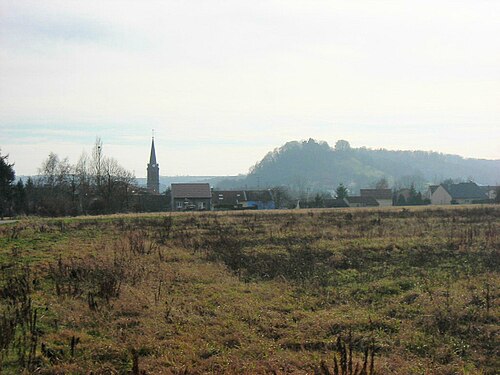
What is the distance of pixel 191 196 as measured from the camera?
2945 inches

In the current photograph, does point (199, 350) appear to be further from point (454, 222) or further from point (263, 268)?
point (454, 222)

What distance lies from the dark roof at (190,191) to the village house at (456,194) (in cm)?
3883

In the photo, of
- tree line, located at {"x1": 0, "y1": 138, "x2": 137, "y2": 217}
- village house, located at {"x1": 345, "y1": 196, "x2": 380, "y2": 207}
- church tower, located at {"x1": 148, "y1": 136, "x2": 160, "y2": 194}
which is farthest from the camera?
church tower, located at {"x1": 148, "y1": 136, "x2": 160, "y2": 194}

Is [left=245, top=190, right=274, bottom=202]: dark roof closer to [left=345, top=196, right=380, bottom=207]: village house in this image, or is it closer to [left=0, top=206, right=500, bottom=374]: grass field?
[left=345, top=196, right=380, bottom=207]: village house

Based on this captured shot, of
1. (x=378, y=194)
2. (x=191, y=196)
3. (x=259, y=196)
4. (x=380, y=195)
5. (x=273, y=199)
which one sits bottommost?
(x=273, y=199)

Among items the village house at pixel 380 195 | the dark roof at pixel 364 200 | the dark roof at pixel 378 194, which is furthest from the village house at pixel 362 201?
the dark roof at pixel 378 194

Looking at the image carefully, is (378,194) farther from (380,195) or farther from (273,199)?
(273,199)

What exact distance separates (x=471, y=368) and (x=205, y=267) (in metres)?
10.8

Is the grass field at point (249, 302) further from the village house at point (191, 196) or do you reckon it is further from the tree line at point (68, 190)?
the village house at point (191, 196)

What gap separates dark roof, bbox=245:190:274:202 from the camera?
7788 cm

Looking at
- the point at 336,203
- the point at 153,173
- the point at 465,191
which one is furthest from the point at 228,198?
the point at 153,173

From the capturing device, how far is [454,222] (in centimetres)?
3011

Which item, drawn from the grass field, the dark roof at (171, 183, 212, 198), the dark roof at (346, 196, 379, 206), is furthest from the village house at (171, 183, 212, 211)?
the grass field

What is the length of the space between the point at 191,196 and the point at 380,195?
33938mm
